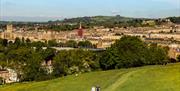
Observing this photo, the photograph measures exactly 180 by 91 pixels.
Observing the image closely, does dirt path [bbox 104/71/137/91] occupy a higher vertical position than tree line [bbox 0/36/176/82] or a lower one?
higher

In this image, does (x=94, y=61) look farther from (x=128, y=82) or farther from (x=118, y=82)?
(x=128, y=82)

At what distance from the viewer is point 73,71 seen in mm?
74000

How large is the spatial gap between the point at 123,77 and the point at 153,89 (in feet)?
17.2

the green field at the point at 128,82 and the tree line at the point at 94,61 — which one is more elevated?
the green field at the point at 128,82

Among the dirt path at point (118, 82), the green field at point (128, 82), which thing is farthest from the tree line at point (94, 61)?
the dirt path at point (118, 82)

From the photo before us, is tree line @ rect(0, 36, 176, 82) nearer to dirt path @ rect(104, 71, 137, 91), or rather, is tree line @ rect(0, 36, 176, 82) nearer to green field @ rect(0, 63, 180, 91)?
green field @ rect(0, 63, 180, 91)

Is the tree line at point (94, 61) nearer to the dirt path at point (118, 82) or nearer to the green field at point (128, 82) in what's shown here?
the green field at point (128, 82)

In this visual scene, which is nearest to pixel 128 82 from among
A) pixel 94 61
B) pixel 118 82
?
pixel 118 82

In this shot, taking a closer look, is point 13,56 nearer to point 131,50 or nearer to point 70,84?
point 131,50

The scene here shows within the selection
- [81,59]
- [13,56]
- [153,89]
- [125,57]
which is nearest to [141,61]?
[125,57]

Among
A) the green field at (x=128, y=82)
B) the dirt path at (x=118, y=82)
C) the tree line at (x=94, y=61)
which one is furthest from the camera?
the tree line at (x=94, y=61)

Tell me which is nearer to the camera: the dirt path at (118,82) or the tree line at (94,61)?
the dirt path at (118,82)

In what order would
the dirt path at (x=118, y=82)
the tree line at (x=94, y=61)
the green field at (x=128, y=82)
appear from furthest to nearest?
the tree line at (x=94, y=61)
the green field at (x=128, y=82)
the dirt path at (x=118, y=82)

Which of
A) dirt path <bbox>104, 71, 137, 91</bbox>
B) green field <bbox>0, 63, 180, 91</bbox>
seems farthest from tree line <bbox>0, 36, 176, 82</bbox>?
dirt path <bbox>104, 71, 137, 91</bbox>
